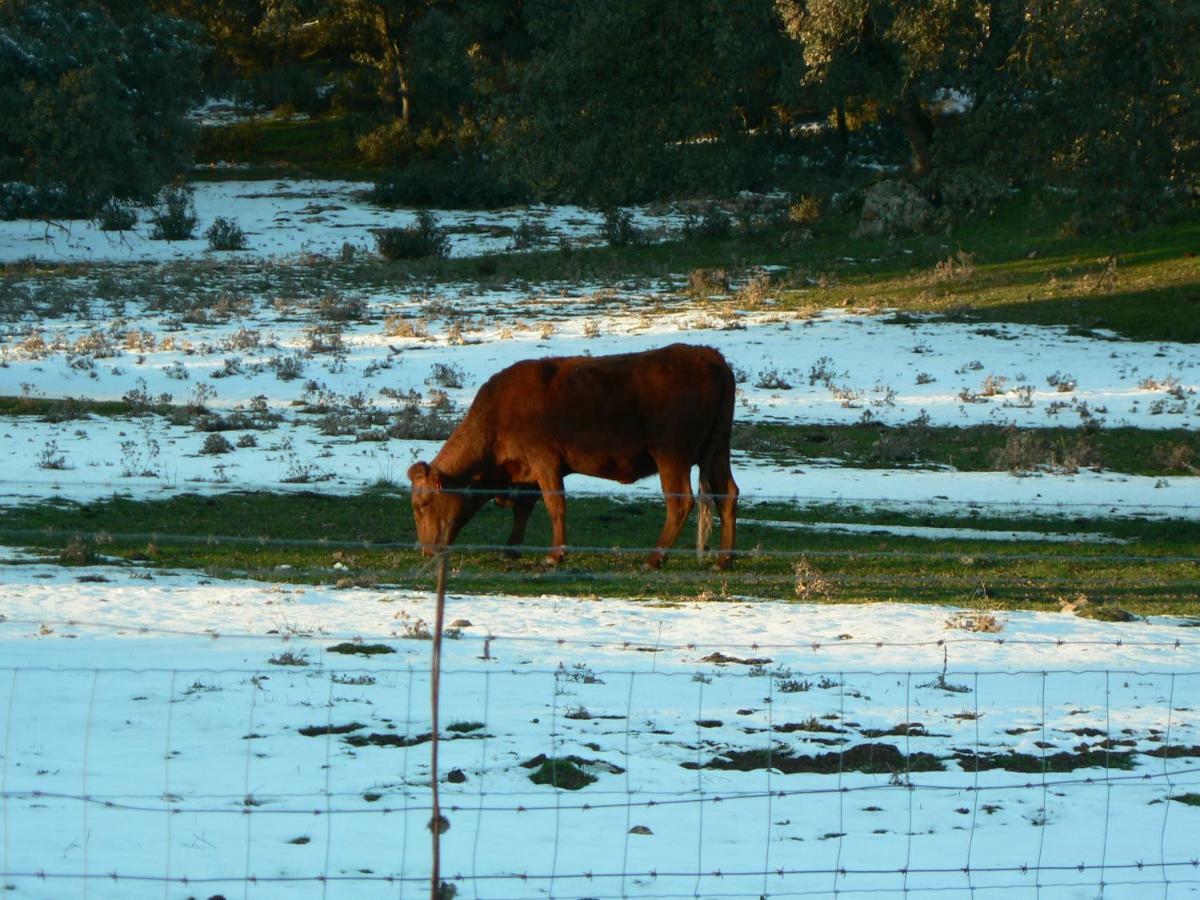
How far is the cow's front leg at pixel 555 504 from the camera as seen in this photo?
519 inches

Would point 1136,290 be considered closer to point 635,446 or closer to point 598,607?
point 635,446

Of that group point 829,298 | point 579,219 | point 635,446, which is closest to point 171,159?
point 579,219

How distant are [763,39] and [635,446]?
38.3 ft

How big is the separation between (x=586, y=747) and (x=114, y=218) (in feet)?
114

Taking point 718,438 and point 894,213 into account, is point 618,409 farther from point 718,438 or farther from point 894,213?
point 894,213

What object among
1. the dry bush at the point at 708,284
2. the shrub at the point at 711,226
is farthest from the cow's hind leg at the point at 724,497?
the shrub at the point at 711,226

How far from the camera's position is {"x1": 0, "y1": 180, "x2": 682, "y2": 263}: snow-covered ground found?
38469 millimetres

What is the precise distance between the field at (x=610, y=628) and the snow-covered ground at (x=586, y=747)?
0.11ft

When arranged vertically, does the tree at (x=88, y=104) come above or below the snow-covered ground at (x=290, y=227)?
above

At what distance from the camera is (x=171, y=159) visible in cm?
3988

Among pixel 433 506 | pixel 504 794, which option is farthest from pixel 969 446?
pixel 504 794

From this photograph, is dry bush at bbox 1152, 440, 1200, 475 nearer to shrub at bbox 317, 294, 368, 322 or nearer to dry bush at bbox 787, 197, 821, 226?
shrub at bbox 317, 294, 368, 322

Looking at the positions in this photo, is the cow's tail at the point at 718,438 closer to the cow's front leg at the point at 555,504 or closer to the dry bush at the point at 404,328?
the cow's front leg at the point at 555,504

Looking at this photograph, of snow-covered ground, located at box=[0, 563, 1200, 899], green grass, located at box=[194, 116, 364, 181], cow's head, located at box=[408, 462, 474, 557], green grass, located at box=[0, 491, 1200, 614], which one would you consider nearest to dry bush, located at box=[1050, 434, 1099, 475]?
green grass, located at box=[0, 491, 1200, 614]
